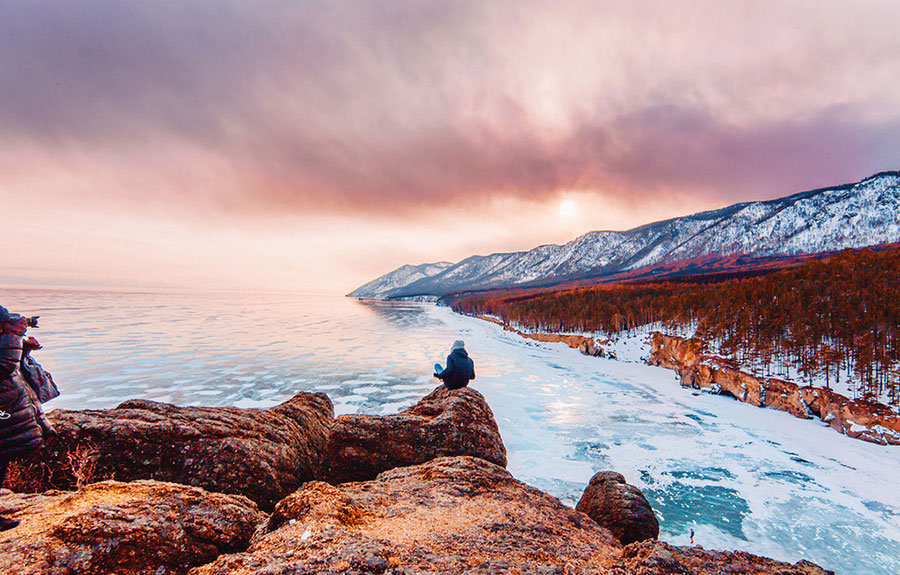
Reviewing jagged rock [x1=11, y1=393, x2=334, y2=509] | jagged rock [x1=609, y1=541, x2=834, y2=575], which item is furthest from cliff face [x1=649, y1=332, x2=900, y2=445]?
jagged rock [x1=11, y1=393, x2=334, y2=509]

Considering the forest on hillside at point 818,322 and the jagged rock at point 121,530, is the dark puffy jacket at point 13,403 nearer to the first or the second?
the jagged rock at point 121,530

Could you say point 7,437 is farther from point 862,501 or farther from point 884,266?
point 884,266

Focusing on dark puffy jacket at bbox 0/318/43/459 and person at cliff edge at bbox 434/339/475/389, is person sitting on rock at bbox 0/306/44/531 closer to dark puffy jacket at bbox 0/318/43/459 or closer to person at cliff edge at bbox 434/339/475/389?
dark puffy jacket at bbox 0/318/43/459

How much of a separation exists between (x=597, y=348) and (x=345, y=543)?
4014 centimetres

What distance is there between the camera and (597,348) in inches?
1503

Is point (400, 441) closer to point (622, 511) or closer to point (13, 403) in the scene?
point (622, 511)

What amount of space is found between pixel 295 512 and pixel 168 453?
3560 millimetres

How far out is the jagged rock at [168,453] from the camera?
475 cm

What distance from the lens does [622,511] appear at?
652 centimetres

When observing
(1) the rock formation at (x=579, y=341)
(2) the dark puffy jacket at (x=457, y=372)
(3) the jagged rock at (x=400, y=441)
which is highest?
(2) the dark puffy jacket at (x=457, y=372)

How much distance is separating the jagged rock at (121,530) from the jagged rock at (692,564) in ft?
13.9

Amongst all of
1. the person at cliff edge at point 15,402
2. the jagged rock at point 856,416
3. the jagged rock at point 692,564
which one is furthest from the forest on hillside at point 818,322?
the person at cliff edge at point 15,402

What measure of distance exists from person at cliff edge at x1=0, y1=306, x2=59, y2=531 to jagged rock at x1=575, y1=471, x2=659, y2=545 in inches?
351

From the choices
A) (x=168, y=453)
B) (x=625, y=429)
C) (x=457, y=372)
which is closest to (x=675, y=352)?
(x=625, y=429)
